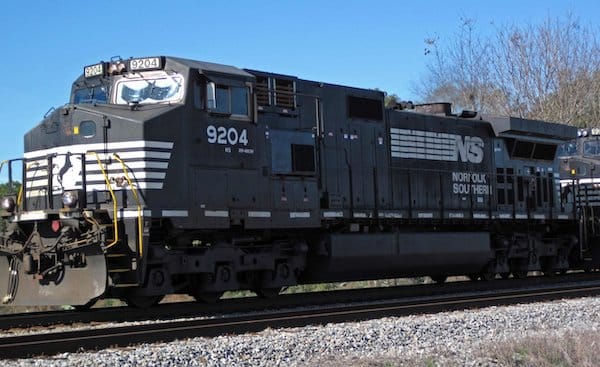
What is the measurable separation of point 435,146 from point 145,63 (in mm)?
7154

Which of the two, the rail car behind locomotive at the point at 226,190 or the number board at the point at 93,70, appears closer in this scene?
the rail car behind locomotive at the point at 226,190

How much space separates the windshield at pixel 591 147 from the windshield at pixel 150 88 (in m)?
13.8

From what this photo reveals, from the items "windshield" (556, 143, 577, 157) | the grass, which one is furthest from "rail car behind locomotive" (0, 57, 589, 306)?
"windshield" (556, 143, 577, 157)

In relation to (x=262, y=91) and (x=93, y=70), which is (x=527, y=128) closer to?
(x=262, y=91)

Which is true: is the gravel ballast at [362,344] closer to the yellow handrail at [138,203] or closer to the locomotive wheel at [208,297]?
the yellow handrail at [138,203]

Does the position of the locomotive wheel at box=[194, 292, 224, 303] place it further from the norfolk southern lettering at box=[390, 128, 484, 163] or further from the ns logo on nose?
the ns logo on nose

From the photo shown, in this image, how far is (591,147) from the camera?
21.4 metres

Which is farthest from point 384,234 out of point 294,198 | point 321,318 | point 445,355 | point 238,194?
point 445,355

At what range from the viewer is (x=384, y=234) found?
579 inches

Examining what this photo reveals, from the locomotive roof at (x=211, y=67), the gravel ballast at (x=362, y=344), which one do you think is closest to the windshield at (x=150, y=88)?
the locomotive roof at (x=211, y=67)

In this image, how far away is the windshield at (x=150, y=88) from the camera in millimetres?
11508

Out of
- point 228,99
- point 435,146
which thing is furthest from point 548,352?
point 435,146

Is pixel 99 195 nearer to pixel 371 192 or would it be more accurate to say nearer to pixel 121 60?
pixel 121 60

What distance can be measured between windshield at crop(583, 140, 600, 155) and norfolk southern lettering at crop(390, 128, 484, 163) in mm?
5294
